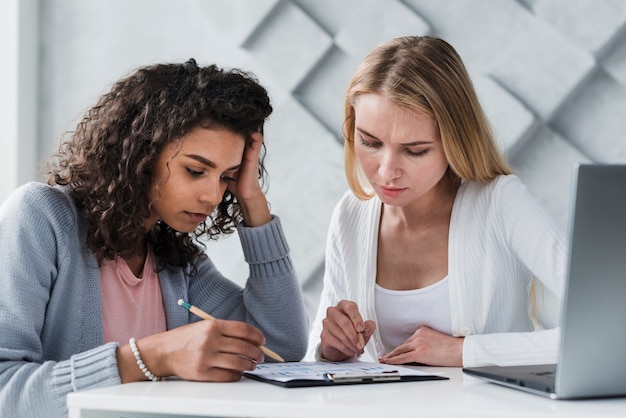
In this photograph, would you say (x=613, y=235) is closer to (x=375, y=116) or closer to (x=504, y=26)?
(x=375, y=116)

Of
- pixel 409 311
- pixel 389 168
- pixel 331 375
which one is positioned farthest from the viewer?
pixel 409 311

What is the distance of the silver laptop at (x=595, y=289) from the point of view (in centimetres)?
89

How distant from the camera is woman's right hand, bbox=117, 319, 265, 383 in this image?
1140 millimetres

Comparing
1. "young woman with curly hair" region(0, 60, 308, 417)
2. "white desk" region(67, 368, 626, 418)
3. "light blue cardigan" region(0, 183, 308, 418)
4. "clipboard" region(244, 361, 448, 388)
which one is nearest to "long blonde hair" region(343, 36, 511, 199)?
"young woman with curly hair" region(0, 60, 308, 417)

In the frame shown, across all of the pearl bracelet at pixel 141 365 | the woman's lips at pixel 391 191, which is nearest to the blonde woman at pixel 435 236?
the woman's lips at pixel 391 191

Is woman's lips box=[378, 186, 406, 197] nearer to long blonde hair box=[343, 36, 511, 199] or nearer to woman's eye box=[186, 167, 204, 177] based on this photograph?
long blonde hair box=[343, 36, 511, 199]

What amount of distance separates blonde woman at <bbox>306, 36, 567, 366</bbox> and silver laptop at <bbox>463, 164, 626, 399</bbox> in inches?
21.8

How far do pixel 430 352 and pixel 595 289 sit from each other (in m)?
0.63

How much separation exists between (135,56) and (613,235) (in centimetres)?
224

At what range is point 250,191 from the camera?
5.38 ft

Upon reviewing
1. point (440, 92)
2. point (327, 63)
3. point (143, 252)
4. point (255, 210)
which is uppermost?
point (327, 63)

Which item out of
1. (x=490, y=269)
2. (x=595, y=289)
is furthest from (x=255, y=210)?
(x=595, y=289)

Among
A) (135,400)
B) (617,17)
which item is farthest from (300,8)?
(135,400)

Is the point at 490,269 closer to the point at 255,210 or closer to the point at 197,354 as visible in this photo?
the point at 255,210
